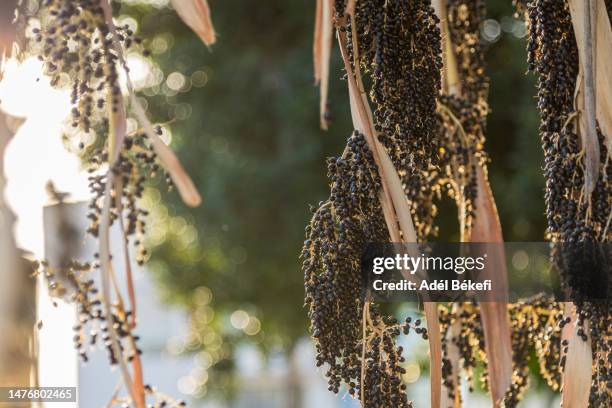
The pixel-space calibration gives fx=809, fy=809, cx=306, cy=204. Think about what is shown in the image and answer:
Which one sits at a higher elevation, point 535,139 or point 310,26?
point 310,26

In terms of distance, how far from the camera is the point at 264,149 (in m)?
4.04

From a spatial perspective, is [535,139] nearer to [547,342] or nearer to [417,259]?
[547,342]

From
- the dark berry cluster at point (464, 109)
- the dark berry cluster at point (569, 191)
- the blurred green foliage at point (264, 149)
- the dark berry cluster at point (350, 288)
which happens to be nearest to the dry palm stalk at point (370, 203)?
the dark berry cluster at point (350, 288)

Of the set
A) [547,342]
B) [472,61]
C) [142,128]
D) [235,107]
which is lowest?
[547,342]

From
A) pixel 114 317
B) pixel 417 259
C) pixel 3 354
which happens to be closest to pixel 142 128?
pixel 114 317

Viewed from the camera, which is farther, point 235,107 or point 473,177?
point 235,107

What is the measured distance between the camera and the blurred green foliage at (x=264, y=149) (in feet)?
11.9

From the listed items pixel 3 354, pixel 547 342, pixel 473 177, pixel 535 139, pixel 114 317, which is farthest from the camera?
pixel 535 139

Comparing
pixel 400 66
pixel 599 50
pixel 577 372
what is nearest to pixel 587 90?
pixel 599 50

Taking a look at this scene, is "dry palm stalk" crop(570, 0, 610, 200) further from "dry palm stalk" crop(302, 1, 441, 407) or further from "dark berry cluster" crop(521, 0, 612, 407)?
"dry palm stalk" crop(302, 1, 441, 407)

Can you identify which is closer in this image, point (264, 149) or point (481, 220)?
point (481, 220)

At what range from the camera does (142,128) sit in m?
1.03

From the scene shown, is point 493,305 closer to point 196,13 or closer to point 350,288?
point 350,288

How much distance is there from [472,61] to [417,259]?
59 centimetres
